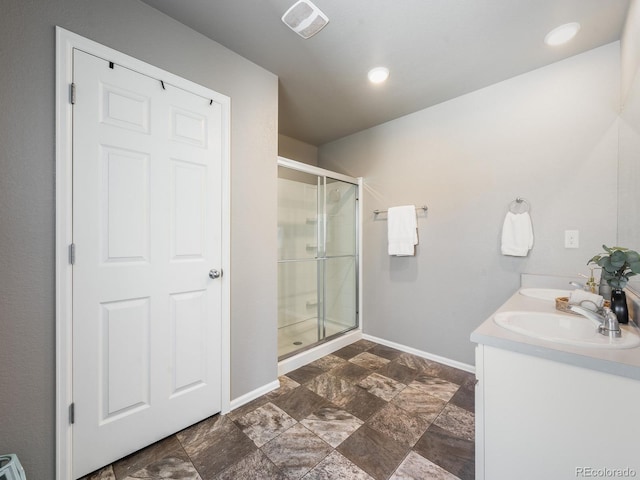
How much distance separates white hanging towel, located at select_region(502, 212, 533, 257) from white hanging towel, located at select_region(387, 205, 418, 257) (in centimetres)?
71

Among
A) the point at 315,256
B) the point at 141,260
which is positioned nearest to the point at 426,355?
the point at 315,256

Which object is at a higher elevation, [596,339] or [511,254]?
[511,254]

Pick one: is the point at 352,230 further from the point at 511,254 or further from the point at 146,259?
the point at 146,259

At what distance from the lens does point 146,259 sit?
143 centimetres

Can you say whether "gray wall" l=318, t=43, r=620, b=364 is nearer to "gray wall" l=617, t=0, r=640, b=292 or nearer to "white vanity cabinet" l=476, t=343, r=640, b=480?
"gray wall" l=617, t=0, r=640, b=292

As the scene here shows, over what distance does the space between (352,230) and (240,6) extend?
219 cm

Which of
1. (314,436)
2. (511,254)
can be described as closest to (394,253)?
(511,254)

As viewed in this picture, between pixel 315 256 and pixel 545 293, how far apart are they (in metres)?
1.87

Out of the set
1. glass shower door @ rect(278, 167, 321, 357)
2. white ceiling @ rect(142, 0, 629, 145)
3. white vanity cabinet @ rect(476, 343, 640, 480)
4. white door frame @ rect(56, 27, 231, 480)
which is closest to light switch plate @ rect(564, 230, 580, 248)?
white ceiling @ rect(142, 0, 629, 145)

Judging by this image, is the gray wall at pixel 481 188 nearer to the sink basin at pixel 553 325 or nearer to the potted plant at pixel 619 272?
the potted plant at pixel 619 272

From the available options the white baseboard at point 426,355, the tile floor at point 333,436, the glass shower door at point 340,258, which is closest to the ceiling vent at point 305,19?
the glass shower door at point 340,258

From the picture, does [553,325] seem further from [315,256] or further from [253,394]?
[315,256]

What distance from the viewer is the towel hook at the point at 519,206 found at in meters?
1.98

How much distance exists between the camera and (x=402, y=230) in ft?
8.47
